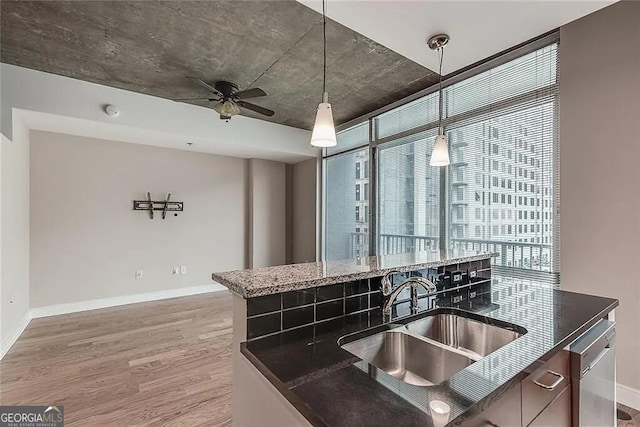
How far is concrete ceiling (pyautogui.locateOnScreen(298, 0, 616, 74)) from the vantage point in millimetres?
2158

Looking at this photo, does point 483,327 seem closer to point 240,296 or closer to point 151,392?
point 240,296

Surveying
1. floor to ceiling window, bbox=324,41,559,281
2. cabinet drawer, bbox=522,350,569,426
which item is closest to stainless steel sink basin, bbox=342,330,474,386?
cabinet drawer, bbox=522,350,569,426

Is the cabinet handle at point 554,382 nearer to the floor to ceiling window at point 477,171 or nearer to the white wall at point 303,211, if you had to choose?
the floor to ceiling window at point 477,171

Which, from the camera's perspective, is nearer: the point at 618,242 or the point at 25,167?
the point at 618,242

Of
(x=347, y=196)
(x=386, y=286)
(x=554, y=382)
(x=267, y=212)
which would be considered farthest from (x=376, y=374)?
(x=267, y=212)

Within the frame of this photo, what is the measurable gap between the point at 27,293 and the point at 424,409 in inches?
213

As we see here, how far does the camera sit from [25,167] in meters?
4.01

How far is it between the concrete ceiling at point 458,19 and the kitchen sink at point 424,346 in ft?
6.94

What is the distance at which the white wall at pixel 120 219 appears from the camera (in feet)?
14.3

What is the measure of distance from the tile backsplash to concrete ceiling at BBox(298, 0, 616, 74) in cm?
183

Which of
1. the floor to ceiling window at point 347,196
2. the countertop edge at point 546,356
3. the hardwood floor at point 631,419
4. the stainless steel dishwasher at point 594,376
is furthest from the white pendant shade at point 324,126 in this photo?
the floor to ceiling window at point 347,196

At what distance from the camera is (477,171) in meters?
3.38

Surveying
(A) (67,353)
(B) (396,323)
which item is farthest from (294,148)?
(B) (396,323)

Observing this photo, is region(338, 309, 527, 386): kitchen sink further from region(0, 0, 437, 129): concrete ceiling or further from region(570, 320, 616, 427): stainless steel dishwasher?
region(0, 0, 437, 129): concrete ceiling
